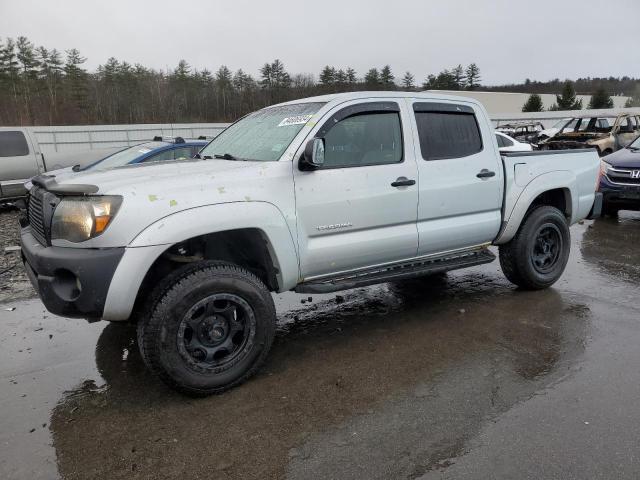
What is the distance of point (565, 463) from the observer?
2.49 metres

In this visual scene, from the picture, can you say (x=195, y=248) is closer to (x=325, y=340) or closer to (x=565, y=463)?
(x=325, y=340)

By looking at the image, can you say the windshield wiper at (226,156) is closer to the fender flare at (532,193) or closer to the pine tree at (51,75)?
the fender flare at (532,193)

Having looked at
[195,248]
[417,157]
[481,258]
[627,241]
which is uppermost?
[417,157]

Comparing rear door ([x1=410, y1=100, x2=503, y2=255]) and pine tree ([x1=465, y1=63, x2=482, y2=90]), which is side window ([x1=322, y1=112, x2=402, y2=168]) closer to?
rear door ([x1=410, y1=100, x2=503, y2=255])

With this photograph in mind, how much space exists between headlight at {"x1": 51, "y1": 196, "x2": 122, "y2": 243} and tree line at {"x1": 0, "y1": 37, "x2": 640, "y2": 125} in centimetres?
5381

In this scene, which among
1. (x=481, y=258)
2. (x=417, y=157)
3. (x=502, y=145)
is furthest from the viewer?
(x=502, y=145)

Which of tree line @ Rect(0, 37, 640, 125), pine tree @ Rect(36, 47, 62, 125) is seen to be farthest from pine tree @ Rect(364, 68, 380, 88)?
pine tree @ Rect(36, 47, 62, 125)

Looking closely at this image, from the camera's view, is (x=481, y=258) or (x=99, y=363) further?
(x=481, y=258)

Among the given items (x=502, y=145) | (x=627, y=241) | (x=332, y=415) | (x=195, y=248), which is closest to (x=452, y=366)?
(x=332, y=415)

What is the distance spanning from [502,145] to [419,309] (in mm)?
10744

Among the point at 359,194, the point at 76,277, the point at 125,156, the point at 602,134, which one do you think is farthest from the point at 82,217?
the point at 602,134

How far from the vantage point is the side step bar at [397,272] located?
144 inches

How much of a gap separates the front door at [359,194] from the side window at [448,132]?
0.21 metres

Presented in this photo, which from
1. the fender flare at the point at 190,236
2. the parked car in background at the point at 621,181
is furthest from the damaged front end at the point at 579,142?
the fender flare at the point at 190,236
